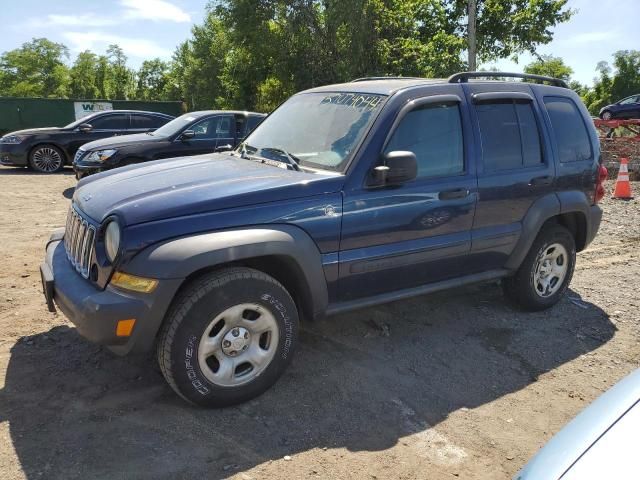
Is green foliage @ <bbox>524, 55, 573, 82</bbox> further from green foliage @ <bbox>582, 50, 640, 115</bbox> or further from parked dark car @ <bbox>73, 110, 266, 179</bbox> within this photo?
parked dark car @ <bbox>73, 110, 266, 179</bbox>

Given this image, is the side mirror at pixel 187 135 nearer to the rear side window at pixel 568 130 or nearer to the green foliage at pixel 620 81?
the rear side window at pixel 568 130

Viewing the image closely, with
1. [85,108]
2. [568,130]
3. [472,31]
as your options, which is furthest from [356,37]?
[568,130]

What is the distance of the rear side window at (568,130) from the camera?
461 cm

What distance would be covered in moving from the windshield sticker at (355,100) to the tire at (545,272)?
191cm

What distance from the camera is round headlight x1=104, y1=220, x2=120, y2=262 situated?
2.89 metres

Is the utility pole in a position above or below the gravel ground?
above

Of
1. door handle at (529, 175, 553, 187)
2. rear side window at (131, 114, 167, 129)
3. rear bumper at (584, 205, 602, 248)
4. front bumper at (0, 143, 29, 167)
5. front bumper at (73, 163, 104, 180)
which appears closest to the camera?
door handle at (529, 175, 553, 187)

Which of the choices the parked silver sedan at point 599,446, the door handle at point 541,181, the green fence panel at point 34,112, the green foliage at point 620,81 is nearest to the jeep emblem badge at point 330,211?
the parked silver sedan at point 599,446

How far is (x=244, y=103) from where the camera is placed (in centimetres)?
3253

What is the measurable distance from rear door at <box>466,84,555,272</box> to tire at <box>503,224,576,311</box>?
347 millimetres

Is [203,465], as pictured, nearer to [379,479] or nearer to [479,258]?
[379,479]

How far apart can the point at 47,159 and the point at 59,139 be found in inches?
21.8

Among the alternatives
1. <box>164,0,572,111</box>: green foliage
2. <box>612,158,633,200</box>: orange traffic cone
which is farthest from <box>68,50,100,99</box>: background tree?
<box>612,158,633,200</box>: orange traffic cone

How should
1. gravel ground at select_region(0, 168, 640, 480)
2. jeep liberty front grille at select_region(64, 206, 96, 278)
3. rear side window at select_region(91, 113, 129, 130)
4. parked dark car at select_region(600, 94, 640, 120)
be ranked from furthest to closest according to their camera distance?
parked dark car at select_region(600, 94, 640, 120)
rear side window at select_region(91, 113, 129, 130)
jeep liberty front grille at select_region(64, 206, 96, 278)
gravel ground at select_region(0, 168, 640, 480)
